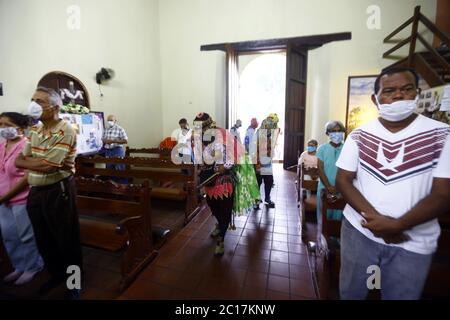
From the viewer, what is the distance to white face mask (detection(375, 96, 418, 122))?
1.08 m

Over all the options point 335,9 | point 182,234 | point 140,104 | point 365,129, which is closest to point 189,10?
point 140,104

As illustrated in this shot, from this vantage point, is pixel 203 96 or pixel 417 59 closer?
pixel 417 59

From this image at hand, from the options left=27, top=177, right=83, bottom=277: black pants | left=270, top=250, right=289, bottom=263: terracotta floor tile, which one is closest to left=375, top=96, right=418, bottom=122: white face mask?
left=270, top=250, right=289, bottom=263: terracotta floor tile

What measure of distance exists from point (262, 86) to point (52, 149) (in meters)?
7.95

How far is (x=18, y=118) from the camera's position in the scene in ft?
6.55

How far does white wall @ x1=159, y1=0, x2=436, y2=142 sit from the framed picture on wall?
150 mm

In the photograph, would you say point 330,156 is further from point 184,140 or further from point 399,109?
point 184,140

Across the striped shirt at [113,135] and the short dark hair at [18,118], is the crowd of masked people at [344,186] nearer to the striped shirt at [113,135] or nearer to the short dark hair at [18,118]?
the short dark hair at [18,118]

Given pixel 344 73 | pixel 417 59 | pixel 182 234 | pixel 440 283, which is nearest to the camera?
pixel 440 283

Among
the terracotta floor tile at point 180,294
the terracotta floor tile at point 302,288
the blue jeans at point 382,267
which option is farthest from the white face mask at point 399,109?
the terracotta floor tile at point 180,294

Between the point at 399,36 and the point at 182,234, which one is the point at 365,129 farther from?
the point at 399,36
